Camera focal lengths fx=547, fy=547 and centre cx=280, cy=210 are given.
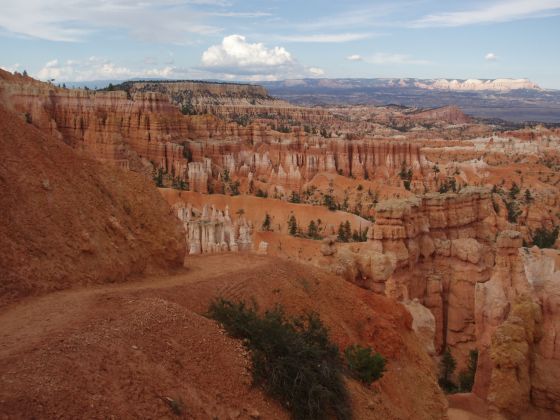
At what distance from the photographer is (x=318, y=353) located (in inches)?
332

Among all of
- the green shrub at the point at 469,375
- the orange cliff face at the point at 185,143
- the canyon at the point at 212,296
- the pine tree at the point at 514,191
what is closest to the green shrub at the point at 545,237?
the canyon at the point at 212,296

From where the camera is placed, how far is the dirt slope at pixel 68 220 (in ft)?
30.7

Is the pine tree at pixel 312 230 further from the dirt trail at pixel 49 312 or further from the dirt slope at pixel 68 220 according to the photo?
the dirt trail at pixel 49 312

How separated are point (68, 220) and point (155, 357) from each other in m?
4.83

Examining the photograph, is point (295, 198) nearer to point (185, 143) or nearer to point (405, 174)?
point (185, 143)

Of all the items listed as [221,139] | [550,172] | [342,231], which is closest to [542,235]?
[342,231]

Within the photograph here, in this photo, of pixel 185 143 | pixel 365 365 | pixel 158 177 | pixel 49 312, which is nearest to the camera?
pixel 49 312

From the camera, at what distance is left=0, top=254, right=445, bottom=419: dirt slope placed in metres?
5.62

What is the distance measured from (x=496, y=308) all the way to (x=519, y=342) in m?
4.60

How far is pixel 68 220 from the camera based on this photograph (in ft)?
34.9

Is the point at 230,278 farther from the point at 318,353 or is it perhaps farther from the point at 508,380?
the point at 508,380

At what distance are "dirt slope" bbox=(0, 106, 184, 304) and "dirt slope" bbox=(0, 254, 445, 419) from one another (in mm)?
554

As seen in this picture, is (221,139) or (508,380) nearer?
(508,380)

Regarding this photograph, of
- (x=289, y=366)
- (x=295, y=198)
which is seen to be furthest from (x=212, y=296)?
(x=295, y=198)
